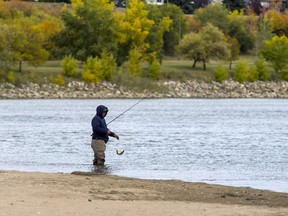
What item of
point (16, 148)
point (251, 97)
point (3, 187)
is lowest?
point (251, 97)

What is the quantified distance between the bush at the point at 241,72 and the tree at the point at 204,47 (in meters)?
4.31

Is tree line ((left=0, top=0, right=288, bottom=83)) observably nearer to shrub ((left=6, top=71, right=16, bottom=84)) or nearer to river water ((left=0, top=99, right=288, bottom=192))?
shrub ((left=6, top=71, right=16, bottom=84))

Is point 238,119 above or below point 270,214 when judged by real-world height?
below

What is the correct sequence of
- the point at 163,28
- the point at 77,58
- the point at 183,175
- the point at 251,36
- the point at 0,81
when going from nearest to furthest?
the point at 183,175 → the point at 0,81 → the point at 77,58 → the point at 163,28 → the point at 251,36

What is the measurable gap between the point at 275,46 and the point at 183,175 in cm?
9408

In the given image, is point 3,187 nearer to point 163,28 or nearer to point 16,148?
point 16,148

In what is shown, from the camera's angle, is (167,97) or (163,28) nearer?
(167,97)

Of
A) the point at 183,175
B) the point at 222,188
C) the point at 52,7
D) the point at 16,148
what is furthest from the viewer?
the point at 52,7

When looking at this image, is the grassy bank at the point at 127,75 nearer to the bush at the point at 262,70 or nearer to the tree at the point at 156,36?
the tree at the point at 156,36

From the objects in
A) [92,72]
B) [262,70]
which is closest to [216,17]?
[262,70]

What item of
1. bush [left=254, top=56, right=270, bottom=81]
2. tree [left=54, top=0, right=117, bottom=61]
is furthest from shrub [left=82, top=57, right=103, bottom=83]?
bush [left=254, top=56, right=270, bottom=81]

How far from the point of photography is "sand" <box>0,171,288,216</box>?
725 inches

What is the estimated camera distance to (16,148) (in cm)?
3766

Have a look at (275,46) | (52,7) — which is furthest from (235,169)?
(52,7)
